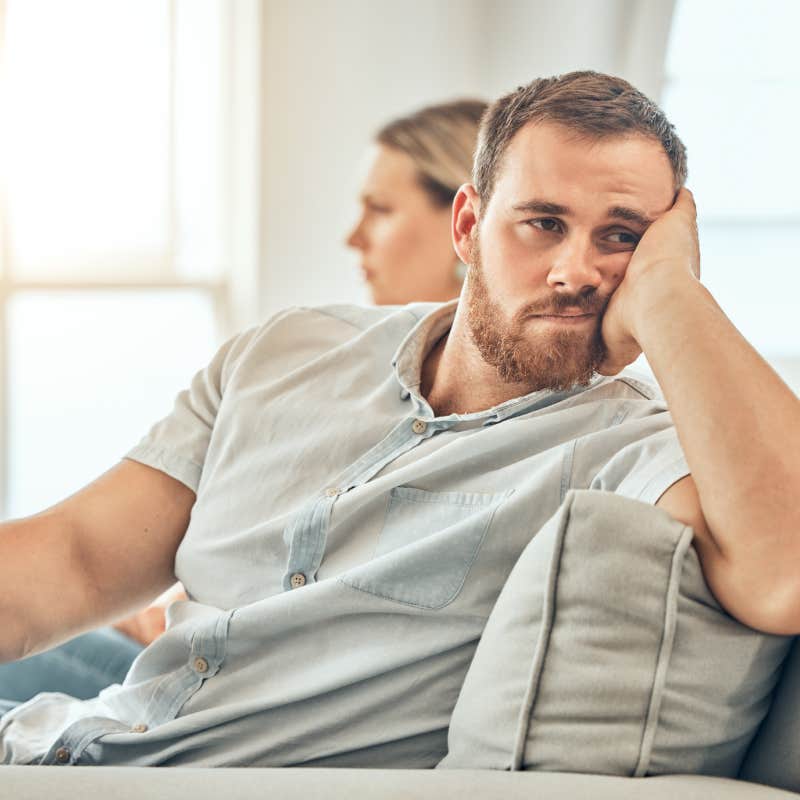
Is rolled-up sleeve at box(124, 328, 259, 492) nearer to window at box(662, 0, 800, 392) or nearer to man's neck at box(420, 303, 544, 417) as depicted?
man's neck at box(420, 303, 544, 417)

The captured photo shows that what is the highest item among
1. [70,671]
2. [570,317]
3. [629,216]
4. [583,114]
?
[583,114]

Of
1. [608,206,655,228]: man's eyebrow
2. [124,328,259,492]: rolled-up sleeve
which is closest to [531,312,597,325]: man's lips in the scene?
[608,206,655,228]: man's eyebrow

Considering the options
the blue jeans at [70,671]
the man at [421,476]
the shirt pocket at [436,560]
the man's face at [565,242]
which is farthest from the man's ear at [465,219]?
the blue jeans at [70,671]

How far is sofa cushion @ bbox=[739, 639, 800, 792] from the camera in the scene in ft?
3.43

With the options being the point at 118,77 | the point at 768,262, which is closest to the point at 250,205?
the point at 118,77

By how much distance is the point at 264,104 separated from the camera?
151 inches

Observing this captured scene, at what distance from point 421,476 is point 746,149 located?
2986mm

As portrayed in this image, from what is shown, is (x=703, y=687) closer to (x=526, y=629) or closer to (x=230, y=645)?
(x=526, y=629)

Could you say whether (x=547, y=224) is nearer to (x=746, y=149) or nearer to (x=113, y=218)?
(x=113, y=218)

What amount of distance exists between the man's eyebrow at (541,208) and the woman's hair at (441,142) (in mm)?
1372

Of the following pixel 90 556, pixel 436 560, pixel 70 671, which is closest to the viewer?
pixel 436 560

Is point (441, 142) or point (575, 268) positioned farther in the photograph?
point (441, 142)

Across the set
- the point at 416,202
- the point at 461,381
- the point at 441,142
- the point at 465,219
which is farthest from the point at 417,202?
the point at 461,381

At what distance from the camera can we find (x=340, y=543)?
134 centimetres
